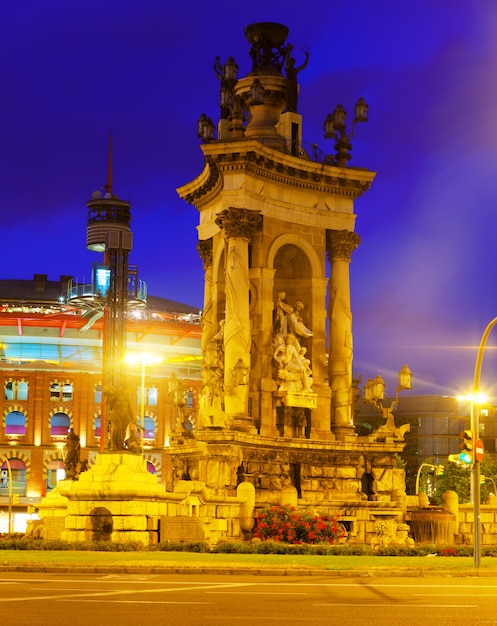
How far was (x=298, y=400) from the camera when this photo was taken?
150 ft

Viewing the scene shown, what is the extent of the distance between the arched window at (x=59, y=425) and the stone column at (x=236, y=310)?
62833 mm

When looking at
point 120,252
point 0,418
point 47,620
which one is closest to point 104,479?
point 120,252

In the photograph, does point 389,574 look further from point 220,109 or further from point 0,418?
point 0,418

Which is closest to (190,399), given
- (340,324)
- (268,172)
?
(340,324)

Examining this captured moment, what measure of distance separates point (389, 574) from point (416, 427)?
11027cm

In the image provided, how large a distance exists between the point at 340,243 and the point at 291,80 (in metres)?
7.85

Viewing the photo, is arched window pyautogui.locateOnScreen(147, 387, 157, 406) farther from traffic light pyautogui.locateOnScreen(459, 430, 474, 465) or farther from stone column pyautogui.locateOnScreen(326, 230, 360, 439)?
traffic light pyautogui.locateOnScreen(459, 430, 474, 465)

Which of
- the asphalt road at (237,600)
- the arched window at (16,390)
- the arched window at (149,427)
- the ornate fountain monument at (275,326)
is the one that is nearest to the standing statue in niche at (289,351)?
the ornate fountain monument at (275,326)

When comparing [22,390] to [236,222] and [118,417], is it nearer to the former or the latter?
[236,222]

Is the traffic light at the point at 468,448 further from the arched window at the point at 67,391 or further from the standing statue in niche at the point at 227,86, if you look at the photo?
the arched window at the point at 67,391

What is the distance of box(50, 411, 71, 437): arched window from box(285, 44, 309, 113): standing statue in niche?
194 ft

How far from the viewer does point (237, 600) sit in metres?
18.8

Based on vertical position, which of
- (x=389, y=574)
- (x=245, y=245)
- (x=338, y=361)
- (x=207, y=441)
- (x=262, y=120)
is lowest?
(x=389, y=574)

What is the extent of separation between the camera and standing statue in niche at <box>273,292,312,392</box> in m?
45.7
